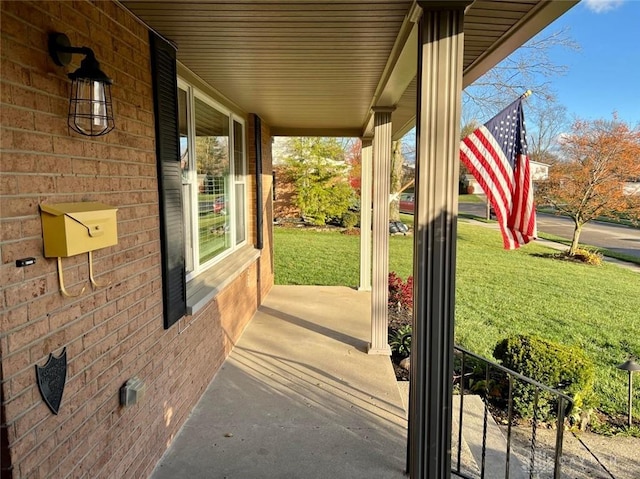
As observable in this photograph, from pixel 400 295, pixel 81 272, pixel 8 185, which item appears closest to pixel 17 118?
pixel 8 185

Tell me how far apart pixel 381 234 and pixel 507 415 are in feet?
7.36

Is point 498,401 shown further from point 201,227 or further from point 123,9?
point 123,9

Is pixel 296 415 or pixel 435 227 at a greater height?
pixel 435 227

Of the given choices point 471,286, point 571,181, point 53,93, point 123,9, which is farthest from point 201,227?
point 571,181

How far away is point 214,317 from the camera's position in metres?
4.18

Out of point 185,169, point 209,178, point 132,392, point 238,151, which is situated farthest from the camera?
point 238,151

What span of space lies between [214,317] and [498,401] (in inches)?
Result: 119

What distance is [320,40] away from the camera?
8.95 feet

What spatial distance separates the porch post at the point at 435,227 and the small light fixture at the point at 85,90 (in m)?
1.42

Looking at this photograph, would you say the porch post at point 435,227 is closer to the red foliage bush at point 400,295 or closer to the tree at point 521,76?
the red foliage bush at point 400,295

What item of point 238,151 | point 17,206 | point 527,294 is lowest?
point 527,294

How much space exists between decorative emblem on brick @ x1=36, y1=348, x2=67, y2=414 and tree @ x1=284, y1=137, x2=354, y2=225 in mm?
16936

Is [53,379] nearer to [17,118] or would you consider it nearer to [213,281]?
[17,118]

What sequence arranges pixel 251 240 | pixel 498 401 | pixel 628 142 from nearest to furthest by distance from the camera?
1. pixel 498 401
2. pixel 251 240
3. pixel 628 142
